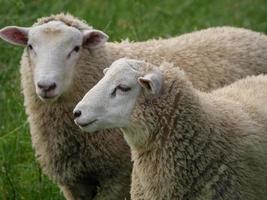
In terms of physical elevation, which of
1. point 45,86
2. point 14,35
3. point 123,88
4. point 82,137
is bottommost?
point 82,137

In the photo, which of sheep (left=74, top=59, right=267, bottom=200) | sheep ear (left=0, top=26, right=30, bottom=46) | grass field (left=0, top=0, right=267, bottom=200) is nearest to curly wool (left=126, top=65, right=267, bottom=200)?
sheep (left=74, top=59, right=267, bottom=200)

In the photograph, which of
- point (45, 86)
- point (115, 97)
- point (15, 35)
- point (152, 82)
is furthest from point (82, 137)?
point (152, 82)

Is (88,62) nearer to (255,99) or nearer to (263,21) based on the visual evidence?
(255,99)

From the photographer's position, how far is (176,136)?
5.50 m

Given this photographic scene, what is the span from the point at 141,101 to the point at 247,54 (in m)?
2.04

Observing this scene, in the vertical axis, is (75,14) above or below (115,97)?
below

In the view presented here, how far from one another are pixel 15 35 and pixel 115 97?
140cm

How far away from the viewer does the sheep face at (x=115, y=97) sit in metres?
5.31

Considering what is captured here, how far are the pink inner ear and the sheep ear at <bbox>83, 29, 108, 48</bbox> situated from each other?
43cm

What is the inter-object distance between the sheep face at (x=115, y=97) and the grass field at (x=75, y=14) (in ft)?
5.57

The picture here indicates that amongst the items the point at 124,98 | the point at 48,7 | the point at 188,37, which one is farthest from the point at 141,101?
the point at 48,7

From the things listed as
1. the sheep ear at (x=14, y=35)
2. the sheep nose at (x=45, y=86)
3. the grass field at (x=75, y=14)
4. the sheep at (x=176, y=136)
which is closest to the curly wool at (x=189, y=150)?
the sheep at (x=176, y=136)

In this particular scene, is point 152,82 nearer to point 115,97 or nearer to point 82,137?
point 115,97

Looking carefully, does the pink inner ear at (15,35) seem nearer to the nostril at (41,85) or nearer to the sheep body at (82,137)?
the sheep body at (82,137)
